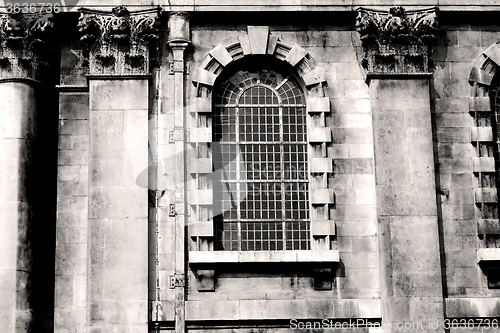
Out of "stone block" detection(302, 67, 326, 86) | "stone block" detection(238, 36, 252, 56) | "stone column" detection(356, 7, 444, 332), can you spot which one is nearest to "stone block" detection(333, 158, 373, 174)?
"stone column" detection(356, 7, 444, 332)

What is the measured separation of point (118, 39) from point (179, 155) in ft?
11.0

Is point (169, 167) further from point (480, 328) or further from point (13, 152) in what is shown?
point (480, 328)

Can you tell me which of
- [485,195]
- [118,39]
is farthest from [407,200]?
[118,39]

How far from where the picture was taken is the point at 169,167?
2806cm

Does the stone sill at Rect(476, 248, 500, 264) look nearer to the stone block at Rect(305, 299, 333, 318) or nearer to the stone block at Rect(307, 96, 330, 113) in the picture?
the stone block at Rect(305, 299, 333, 318)

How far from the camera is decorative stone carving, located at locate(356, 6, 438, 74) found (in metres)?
28.8

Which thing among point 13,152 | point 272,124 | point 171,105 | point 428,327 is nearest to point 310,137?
point 272,124

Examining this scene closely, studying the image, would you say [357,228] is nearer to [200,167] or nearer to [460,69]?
[200,167]

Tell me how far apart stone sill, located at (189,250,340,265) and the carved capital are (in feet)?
20.4

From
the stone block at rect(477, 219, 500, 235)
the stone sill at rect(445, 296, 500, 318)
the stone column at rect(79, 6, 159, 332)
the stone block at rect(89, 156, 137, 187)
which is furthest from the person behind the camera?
the stone block at rect(477, 219, 500, 235)

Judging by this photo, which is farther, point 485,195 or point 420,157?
point 485,195

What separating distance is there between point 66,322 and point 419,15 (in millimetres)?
11906

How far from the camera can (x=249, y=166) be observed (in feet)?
94.1

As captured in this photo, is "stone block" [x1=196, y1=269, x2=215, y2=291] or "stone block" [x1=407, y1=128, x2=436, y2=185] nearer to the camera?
"stone block" [x1=196, y1=269, x2=215, y2=291]
